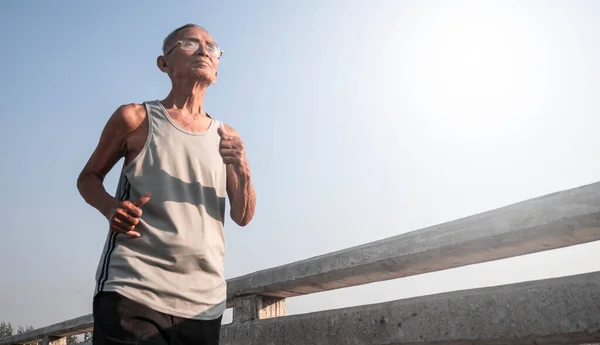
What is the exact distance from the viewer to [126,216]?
1.81 meters

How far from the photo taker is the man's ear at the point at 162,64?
2.44 m

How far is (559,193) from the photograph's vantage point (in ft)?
6.74

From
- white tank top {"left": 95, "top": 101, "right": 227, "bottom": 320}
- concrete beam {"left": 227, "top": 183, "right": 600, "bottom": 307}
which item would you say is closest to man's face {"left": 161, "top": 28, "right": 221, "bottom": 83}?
white tank top {"left": 95, "top": 101, "right": 227, "bottom": 320}

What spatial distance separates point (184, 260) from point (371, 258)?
1149 mm

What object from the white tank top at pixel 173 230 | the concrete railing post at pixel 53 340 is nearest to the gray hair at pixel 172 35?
the white tank top at pixel 173 230

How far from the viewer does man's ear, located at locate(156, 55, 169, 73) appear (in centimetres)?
244

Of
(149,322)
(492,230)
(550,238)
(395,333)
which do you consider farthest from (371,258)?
(149,322)

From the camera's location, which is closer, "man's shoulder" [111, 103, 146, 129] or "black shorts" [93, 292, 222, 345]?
"black shorts" [93, 292, 222, 345]

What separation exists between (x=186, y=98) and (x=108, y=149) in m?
0.46

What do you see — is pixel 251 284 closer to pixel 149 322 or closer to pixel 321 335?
pixel 321 335

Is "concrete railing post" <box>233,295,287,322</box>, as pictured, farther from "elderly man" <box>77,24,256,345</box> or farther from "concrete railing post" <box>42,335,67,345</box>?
"concrete railing post" <box>42,335,67,345</box>

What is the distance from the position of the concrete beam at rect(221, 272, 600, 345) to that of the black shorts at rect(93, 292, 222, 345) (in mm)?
1092

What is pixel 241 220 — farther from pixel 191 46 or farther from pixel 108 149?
pixel 191 46

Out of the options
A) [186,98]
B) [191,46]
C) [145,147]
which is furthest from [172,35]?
[145,147]
